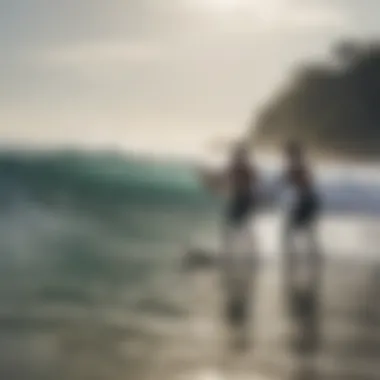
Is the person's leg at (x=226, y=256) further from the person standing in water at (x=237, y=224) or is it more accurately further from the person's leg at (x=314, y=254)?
the person's leg at (x=314, y=254)

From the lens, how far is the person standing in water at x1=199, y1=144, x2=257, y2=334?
1.04m

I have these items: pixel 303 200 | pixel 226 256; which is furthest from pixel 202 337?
Answer: pixel 303 200

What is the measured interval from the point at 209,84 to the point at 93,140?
0.17 m

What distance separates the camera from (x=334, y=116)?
1.06 meters

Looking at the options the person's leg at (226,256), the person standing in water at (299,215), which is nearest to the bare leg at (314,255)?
the person standing in water at (299,215)

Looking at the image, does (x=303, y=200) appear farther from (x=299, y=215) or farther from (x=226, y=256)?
(x=226, y=256)

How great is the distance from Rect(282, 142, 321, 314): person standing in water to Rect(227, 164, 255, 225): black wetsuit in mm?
48

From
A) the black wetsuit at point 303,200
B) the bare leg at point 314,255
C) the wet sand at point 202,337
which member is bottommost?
the wet sand at point 202,337

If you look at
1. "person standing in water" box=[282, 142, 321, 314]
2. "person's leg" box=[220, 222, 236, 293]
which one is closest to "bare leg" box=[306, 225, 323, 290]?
"person standing in water" box=[282, 142, 321, 314]

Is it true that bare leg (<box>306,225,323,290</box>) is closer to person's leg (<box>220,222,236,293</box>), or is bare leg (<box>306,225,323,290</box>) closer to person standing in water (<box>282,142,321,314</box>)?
person standing in water (<box>282,142,321,314</box>)

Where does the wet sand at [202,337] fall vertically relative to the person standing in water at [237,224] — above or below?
below

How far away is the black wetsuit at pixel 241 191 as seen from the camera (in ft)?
3.45

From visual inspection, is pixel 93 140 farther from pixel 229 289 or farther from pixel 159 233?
pixel 229 289

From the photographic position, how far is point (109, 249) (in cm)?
105
